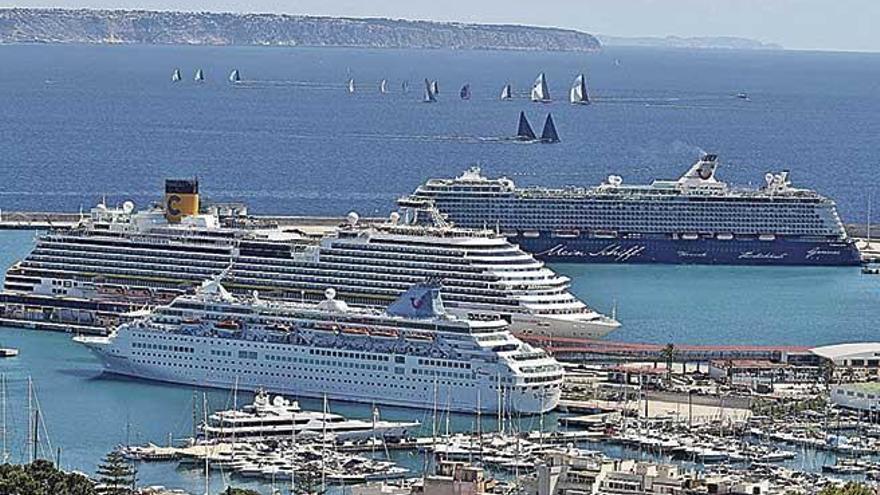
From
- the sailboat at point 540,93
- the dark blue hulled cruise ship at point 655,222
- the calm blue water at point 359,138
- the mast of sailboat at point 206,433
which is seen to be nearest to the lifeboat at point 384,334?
the mast of sailboat at point 206,433

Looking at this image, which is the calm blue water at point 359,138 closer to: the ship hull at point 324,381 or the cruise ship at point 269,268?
the cruise ship at point 269,268

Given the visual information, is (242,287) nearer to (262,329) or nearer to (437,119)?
(262,329)

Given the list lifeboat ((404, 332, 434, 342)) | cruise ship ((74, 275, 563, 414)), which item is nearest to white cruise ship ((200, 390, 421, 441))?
cruise ship ((74, 275, 563, 414))

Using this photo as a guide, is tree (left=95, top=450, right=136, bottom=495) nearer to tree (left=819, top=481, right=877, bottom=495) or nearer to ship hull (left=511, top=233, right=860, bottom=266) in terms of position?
tree (left=819, top=481, right=877, bottom=495)

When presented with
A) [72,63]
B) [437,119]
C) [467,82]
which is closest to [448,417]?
[437,119]

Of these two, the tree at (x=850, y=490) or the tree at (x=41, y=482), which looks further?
the tree at (x=41, y=482)

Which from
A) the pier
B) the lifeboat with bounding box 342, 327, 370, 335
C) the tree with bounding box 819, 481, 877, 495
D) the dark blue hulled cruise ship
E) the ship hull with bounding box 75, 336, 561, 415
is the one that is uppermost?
the dark blue hulled cruise ship
